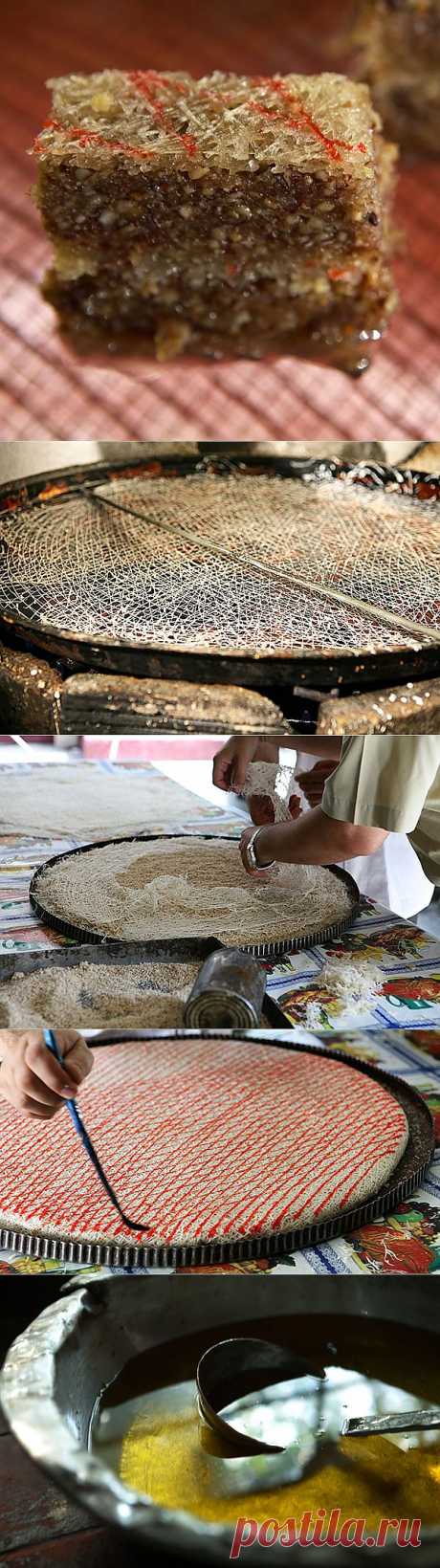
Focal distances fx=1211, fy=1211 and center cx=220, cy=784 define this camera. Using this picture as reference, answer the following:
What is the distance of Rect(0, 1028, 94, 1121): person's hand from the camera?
2.82ft

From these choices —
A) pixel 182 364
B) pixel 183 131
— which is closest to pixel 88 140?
pixel 183 131

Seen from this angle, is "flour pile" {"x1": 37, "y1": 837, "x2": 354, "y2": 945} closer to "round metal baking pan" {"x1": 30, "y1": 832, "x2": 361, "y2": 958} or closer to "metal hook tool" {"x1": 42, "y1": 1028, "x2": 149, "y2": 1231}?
"round metal baking pan" {"x1": 30, "y1": 832, "x2": 361, "y2": 958}

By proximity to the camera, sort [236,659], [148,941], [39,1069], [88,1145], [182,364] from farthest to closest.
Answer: [182,364], [88,1145], [39,1069], [148,941], [236,659]

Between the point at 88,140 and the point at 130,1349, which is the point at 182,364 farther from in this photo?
the point at 130,1349

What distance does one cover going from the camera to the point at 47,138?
1.06 meters

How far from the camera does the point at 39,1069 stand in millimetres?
888

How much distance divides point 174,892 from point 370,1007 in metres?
0.16

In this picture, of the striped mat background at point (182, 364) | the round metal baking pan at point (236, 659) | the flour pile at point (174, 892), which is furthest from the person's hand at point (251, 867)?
the striped mat background at point (182, 364)

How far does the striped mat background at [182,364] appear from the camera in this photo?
149cm

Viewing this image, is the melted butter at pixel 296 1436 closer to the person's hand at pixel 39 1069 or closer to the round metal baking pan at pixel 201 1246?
the round metal baking pan at pixel 201 1246

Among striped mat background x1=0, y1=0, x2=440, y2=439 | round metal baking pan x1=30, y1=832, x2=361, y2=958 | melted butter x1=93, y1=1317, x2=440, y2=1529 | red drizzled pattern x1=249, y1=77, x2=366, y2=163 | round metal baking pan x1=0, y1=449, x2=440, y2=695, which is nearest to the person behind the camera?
round metal baking pan x1=0, y1=449, x2=440, y2=695

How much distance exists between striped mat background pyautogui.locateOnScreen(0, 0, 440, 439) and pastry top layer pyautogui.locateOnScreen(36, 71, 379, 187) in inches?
16.1

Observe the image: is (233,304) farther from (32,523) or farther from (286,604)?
(286,604)

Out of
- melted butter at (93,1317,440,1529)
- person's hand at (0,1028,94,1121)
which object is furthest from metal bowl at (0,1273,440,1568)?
person's hand at (0,1028,94,1121)
